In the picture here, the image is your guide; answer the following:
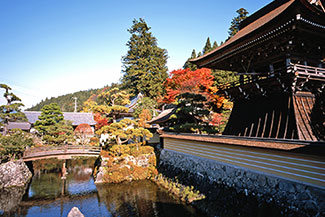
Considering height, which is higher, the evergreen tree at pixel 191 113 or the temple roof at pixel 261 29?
the temple roof at pixel 261 29

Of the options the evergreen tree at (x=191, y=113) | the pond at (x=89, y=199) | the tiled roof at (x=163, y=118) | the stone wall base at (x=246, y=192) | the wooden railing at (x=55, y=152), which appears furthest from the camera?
the tiled roof at (x=163, y=118)

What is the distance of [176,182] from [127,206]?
3.63 metres

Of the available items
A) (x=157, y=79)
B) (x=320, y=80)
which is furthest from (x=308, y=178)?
(x=157, y=79)

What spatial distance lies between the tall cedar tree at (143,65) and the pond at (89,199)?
682 inches

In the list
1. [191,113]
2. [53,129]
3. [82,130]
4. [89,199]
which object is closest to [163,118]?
[191,113]

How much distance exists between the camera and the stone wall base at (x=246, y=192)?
6098mm

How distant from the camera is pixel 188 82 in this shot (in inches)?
898

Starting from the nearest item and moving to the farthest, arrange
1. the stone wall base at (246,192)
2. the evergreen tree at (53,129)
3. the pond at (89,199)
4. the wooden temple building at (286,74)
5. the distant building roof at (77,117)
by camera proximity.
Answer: the stone wall base at (246,192), the wooden temple building at (286,74), the pond at (89,199), the evergreen tree at (53,129), the distant building roof at (77,117)

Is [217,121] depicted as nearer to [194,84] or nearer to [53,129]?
[194,84]

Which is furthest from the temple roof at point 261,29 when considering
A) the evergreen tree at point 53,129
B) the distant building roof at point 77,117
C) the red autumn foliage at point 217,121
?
the distant building roof at point 77,117

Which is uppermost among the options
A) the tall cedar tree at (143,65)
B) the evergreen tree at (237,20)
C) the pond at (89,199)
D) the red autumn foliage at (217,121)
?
the evergreen tree at (237,20)

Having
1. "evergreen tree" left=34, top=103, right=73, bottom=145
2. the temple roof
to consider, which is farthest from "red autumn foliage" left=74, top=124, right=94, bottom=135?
the temple roof

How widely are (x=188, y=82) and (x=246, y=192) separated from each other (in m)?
16.3

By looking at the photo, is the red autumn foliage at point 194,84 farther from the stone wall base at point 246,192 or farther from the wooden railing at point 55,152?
the stone wall base at point 246,192
